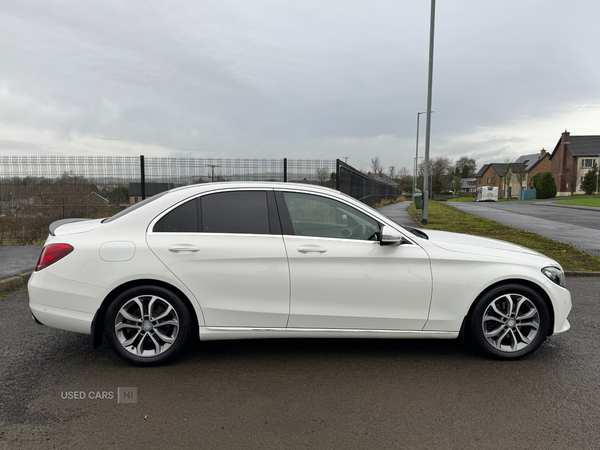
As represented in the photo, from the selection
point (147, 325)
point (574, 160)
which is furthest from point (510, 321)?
point (574, 160)

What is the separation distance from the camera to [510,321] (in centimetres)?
380

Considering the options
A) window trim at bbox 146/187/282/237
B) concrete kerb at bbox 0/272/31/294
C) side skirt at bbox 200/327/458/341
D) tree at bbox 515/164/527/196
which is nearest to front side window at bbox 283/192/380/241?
window trim at bbox 146/187/282/237

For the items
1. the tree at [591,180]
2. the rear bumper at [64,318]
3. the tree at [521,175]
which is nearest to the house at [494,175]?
the tree at [521,175]

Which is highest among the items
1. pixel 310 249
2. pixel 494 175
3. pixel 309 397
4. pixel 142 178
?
pixel 494 175

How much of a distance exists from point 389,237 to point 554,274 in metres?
1.60

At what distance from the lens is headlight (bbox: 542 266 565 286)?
3831mm

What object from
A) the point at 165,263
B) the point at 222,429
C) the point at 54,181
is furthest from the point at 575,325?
the point at 54,181

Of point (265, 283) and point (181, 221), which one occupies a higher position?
point (181, 221)

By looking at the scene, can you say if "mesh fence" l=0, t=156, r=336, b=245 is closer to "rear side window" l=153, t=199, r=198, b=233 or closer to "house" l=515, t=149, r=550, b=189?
"rear side window" l=153, t=199, r=198, b=233

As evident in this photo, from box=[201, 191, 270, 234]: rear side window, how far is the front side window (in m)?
0.25

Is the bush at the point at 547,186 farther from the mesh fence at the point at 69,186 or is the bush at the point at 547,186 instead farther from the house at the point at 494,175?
the mesh fence at the point at 69,186

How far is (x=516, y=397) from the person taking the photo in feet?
10.4

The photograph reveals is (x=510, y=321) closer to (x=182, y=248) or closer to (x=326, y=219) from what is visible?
(x=326, y=219)

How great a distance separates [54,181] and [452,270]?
36.7 feet
